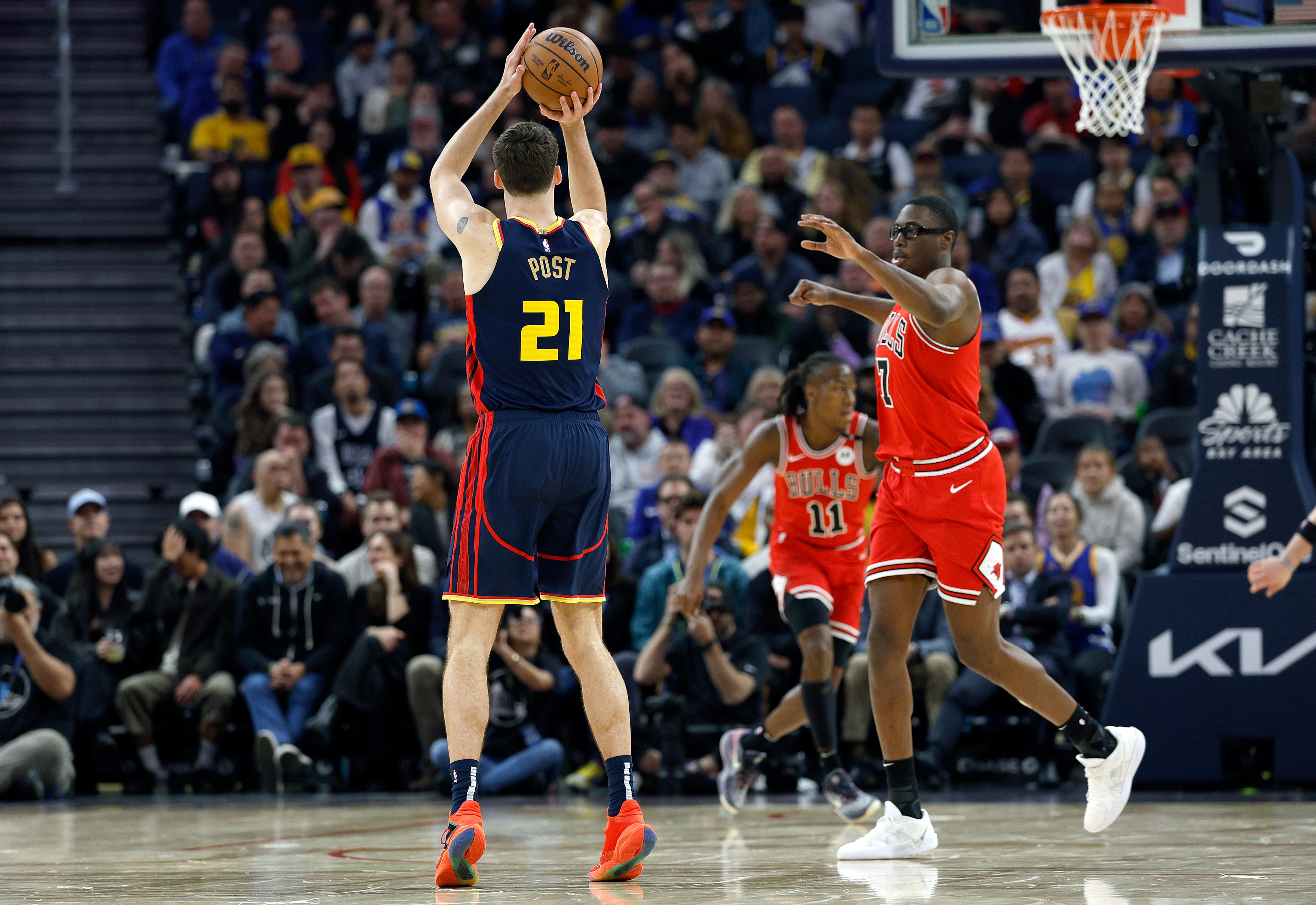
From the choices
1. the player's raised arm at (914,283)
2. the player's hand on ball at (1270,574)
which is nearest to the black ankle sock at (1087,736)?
the player's hand on ball at (1270,574)

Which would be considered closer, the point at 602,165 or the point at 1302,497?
the point at 1302,497

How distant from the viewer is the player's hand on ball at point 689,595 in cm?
775

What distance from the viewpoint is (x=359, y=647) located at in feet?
35.8

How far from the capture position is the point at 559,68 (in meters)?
6.05

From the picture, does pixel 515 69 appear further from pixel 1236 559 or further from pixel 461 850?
pixel 1236 559

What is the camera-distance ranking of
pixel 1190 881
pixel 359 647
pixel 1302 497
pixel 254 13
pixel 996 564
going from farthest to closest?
1. pixel 254 13
2. pixel 359 647
3. pixel 1302 497
4. pixel 996 564
5. pixel 1190 881

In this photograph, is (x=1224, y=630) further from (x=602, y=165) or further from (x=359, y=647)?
(x=602, y=165)

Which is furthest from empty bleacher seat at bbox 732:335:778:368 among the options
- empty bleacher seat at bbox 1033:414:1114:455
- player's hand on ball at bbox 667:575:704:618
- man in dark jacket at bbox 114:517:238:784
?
player's hand on ball at bbox 667:575:704:618

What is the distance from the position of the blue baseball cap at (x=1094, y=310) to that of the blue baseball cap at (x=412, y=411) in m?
4.93

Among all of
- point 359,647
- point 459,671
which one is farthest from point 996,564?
point 359,647

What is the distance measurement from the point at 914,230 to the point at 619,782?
233 centimetres

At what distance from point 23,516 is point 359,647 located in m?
2.36

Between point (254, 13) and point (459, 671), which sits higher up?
point (254, 13)

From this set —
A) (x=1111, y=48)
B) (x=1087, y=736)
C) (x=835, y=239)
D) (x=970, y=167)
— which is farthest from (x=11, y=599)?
(x=970, y=167)
